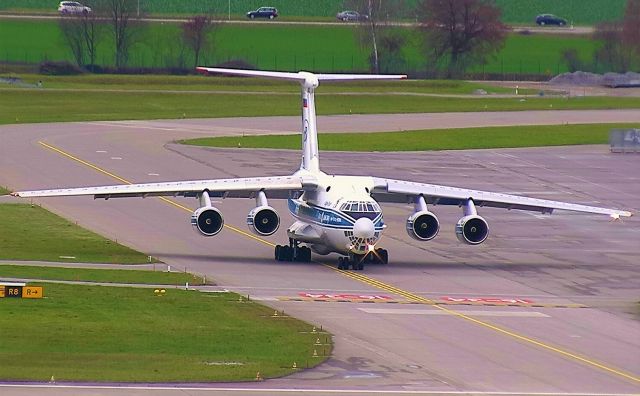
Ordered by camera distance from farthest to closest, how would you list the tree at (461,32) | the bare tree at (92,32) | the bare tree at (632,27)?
the tree at (461,32)
the bare tree at (632,27)
the bare tree at (92,32)

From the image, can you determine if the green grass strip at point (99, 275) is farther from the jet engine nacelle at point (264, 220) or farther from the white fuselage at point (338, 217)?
the white fuselage at point (338, 217)

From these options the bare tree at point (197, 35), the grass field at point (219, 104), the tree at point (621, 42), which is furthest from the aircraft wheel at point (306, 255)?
the tree at point (621, 42)

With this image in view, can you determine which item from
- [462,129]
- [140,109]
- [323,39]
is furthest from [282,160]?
[323,39]

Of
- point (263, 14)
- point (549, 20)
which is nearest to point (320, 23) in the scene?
point (263, 14)

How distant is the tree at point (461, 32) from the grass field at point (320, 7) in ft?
71.4

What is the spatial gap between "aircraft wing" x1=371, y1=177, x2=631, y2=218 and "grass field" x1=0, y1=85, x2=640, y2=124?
48.5m

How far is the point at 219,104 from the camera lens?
108312 mm

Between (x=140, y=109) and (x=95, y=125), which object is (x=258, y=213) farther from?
(x=140, y=109)

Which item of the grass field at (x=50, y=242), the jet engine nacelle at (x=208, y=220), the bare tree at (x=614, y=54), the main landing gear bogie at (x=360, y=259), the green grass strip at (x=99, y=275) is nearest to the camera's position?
the green grass strip at (x=99, y=275)

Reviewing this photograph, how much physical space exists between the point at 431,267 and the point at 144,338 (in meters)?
15.7

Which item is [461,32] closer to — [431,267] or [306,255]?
[431,267]

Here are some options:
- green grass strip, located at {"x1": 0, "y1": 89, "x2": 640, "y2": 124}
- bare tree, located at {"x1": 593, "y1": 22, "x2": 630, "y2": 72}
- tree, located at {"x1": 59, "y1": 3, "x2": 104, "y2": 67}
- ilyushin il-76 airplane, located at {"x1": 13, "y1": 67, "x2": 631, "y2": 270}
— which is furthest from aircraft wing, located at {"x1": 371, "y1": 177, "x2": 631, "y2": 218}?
bare tree, located at {"x1": 593, "y1": 22, "x2": 630, "y2": 72}

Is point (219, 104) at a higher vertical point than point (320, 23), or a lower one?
lower

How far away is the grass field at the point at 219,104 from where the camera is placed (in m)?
100
